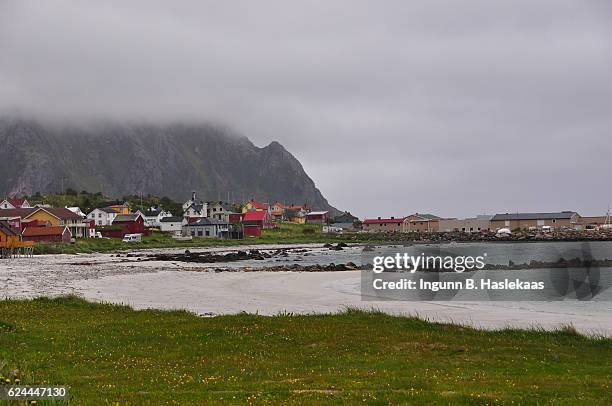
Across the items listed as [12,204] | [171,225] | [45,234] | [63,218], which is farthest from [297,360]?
[12,204]

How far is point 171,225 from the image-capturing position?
154 meters

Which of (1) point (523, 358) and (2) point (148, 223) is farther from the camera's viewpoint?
(2) point (148, 223)

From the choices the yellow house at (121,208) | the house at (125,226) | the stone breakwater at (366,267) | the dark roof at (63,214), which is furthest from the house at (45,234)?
the stone breakwater at (366,267)

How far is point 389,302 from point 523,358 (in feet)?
70.1

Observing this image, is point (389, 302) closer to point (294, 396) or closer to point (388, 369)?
point (388, 369)

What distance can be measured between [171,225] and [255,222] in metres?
22.4

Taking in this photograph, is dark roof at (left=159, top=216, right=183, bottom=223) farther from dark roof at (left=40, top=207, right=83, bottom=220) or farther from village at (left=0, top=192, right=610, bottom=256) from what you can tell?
dark roof at (left=40, top=207, right=83, bottom=220)

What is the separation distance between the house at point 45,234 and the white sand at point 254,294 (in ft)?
135

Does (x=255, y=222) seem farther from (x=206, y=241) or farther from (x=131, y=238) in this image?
(x=131, y=238)

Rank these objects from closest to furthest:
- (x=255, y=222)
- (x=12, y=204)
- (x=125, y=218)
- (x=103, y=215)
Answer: (x=125, y=218), (x=103, y=215), (x=12, y=204), (x=255, y=222)

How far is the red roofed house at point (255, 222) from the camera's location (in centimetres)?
15738

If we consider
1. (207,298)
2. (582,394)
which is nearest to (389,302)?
(207,298)

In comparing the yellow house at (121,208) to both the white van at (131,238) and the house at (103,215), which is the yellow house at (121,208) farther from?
the white van at (131,238)

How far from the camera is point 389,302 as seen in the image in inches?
1591
